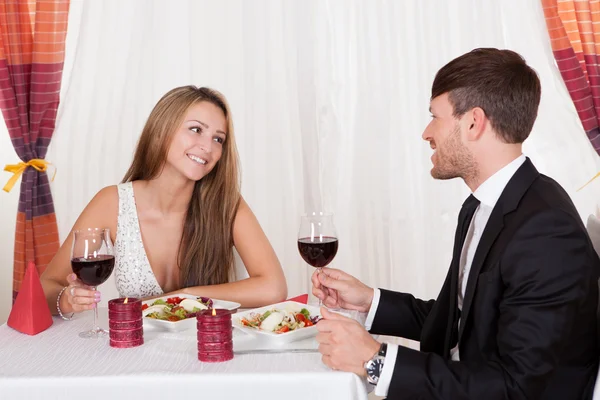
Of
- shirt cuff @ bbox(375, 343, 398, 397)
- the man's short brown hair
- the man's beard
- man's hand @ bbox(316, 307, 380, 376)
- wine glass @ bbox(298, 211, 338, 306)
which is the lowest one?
shirt cuff @ bbox(375, 343, 398, 397)

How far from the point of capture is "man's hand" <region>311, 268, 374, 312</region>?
1.96 meters

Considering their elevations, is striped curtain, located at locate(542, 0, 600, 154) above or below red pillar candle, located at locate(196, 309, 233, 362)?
above

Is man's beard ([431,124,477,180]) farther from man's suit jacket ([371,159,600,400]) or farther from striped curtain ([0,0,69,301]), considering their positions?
striped curtain ([0,0,69,301])

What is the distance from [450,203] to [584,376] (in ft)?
7.85

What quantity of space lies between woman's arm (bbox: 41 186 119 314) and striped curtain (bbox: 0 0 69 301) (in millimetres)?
1101

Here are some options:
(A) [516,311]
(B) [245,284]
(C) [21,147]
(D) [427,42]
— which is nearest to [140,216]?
(B) [245,284]

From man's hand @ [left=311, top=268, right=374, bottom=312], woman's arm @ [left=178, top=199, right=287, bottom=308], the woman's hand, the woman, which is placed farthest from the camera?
the woman

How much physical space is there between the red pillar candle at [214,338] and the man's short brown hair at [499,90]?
2.56 ft

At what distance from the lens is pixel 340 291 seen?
1.97m

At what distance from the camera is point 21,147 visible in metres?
3.69

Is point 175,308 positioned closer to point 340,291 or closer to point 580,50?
point 340,291

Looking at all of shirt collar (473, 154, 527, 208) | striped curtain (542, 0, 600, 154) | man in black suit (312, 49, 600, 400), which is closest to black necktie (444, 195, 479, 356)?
man in black suit (312, 49, 600, 400)

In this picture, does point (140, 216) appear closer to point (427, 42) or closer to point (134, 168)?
point (134, 168)

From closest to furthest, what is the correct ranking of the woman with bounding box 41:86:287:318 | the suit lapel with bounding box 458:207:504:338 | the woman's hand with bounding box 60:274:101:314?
the suit lapel with bounding box 458:207:504:338 → the woman's hand with bounding box 60:274:101:314 → the woman with bounding box 41:86:287:318
